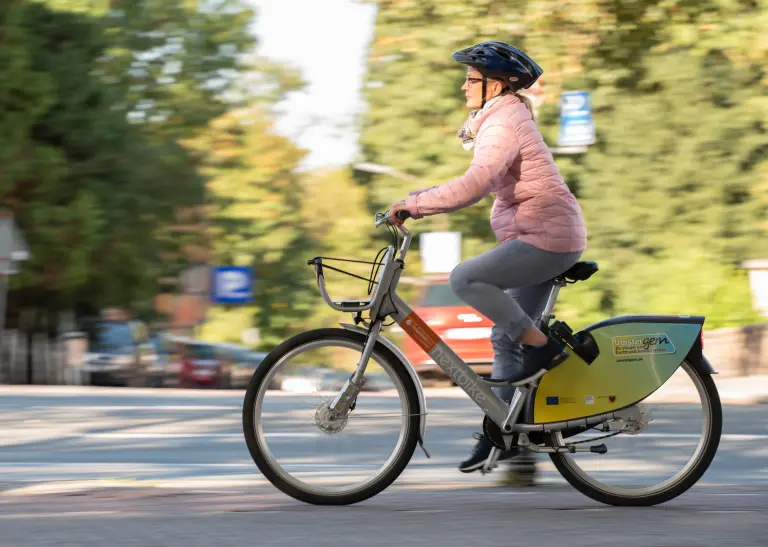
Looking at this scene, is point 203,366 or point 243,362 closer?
point 243,362

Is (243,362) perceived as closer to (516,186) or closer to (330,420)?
(330,420)

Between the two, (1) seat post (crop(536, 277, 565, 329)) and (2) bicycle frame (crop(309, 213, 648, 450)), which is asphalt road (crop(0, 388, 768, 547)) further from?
(1) seat post (crop(536, 277, 565, 329))

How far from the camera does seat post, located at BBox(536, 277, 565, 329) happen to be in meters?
5.63

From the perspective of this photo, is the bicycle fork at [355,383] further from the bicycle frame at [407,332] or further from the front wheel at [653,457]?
the front wheel at [653,457]

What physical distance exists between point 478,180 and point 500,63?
49cm

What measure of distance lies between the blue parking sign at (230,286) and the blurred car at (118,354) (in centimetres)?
846

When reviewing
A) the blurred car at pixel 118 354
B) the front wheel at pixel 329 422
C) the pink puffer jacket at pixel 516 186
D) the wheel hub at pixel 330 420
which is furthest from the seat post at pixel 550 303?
the blurred car at pixel 118 354

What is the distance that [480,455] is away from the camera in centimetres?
574

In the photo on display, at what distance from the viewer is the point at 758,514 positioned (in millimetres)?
5297

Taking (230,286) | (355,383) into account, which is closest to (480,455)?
(355,383)

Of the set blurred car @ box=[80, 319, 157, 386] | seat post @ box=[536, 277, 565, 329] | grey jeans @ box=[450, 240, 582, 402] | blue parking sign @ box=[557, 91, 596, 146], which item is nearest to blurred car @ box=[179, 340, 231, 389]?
blurred car @ box=[80, 319, 157, 386]

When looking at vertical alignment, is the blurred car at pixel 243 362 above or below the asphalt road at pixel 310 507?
below

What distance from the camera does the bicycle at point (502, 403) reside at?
5574mm

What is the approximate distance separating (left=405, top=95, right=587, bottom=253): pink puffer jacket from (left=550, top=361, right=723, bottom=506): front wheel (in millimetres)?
780
